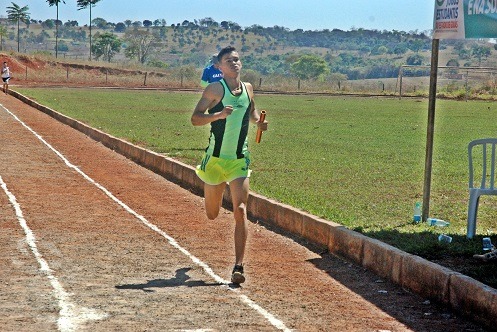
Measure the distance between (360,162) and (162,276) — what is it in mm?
11793

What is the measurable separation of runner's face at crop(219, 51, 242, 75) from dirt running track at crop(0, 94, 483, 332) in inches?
72.0

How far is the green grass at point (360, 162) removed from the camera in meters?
11.7

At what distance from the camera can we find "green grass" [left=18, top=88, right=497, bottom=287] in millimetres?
11711

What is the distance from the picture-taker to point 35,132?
2759 cm

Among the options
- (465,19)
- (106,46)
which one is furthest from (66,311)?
(106,46)

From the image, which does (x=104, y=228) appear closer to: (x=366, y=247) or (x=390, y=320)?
(x=366, y=247)

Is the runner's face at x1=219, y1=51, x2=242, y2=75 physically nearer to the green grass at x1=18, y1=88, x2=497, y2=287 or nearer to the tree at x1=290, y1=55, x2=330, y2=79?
the green grass at x1=18, y1=88, x2=497, y2=287

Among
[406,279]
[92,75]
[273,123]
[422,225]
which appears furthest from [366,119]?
[92,75]

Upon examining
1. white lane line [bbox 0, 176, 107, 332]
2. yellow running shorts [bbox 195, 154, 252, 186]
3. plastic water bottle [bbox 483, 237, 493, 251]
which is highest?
yellow running shorts [bbox 195, 154, 252, 186]

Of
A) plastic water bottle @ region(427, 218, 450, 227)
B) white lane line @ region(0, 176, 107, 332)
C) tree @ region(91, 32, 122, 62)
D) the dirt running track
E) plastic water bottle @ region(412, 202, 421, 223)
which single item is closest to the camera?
A: white lane line @ region(0, 176, 107, 332)

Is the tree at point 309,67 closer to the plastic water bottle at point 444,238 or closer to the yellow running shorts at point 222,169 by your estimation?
the plastic water bottle at point 444,238

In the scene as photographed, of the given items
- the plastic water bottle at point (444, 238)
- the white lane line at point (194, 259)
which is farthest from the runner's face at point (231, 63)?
the plastic water bottle at point (444, 238)

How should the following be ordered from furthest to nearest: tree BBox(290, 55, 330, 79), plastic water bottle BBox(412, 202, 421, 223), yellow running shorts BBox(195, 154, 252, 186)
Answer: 1. tree BBox(290, 55, 330, 79)
2. plastic water bottle BBox(412, 202, 421, 223)
3. yellow running shorts BBox(195, 154, 252, 186)

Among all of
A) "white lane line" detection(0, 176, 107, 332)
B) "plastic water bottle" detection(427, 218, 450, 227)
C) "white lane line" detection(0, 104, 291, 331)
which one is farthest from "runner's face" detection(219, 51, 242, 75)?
"plastic water bottle" detection(427, 218, 450, 227)
